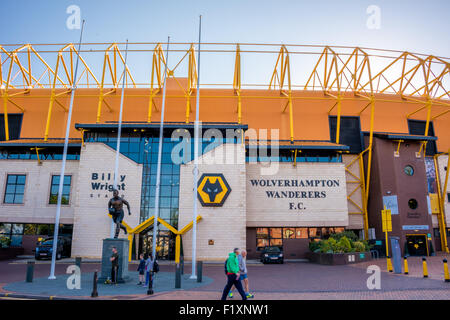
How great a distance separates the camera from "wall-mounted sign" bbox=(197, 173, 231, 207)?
2811cm

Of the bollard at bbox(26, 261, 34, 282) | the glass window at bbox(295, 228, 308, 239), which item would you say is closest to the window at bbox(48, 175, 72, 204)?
the bollard at bbox(26, 261, 34, 282)

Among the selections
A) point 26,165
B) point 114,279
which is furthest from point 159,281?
point 26,165

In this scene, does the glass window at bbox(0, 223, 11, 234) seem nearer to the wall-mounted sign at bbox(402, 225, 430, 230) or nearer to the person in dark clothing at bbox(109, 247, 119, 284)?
the person in dark clothing at bbox(109, 247, 119, 284)

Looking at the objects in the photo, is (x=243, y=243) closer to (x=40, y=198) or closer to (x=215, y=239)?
(x=215, y=239)

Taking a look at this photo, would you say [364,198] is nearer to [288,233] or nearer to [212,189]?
[288,233]

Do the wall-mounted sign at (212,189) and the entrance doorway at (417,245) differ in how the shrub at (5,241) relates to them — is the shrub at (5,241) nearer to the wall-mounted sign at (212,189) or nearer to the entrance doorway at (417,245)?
the wall-mounted sign at (212,189)

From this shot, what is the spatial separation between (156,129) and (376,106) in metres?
25.9

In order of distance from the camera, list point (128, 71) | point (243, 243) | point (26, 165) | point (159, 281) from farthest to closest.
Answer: point (128, 71) < point (26, 165) < point (243, 243) < point (159, 281)

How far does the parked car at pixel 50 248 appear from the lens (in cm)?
2588

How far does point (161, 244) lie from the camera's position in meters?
27.8

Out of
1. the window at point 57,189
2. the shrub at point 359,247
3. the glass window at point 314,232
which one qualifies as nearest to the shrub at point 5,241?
the window at point 57,189

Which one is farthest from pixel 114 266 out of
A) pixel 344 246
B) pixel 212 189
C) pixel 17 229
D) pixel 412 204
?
pixel 412 204

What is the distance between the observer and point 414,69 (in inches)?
1443

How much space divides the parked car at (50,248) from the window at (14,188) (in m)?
6.58
